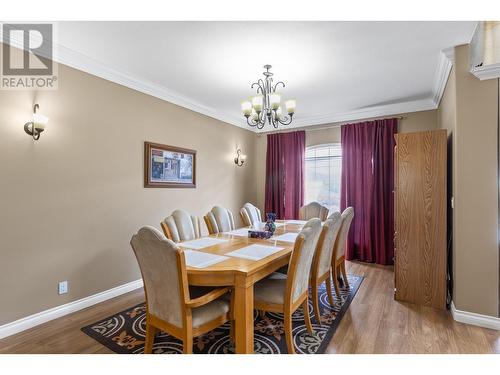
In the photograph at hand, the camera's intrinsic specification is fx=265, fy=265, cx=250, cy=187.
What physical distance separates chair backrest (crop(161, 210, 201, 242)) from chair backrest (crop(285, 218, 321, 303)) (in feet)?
4.26

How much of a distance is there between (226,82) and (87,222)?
2.31m

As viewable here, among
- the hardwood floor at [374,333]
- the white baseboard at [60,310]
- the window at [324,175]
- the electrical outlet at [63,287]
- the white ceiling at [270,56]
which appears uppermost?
the white ceiling at [270,56]

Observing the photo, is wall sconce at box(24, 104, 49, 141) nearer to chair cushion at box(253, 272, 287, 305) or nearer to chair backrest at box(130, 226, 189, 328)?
chair backrest at box(130, 226, 189, 328)

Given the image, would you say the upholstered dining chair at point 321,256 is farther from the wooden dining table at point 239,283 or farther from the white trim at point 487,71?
the white trim at point 487,71

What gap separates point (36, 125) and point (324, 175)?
426 cm

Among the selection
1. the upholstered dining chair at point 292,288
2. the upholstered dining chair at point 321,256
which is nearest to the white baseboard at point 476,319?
the upholstered dining chair at point 321,256

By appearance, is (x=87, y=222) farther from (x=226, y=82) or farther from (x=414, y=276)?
(x=414, y=276)

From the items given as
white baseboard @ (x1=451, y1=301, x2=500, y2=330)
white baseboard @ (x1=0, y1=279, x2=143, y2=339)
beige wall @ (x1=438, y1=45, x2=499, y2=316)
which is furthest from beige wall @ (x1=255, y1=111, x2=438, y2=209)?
white baseboard @ (x1=0, y1=279, x2=143, y2=339)

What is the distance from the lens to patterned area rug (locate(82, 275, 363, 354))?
A: 2018 mm

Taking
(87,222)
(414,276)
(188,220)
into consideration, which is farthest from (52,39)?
(414,276)

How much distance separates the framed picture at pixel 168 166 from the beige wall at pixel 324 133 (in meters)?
1.92

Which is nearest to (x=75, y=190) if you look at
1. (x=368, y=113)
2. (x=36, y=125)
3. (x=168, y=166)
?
(x=36, y=125)

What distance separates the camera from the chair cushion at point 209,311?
A: 65.8 inches

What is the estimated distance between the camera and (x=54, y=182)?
2562 millimetres
